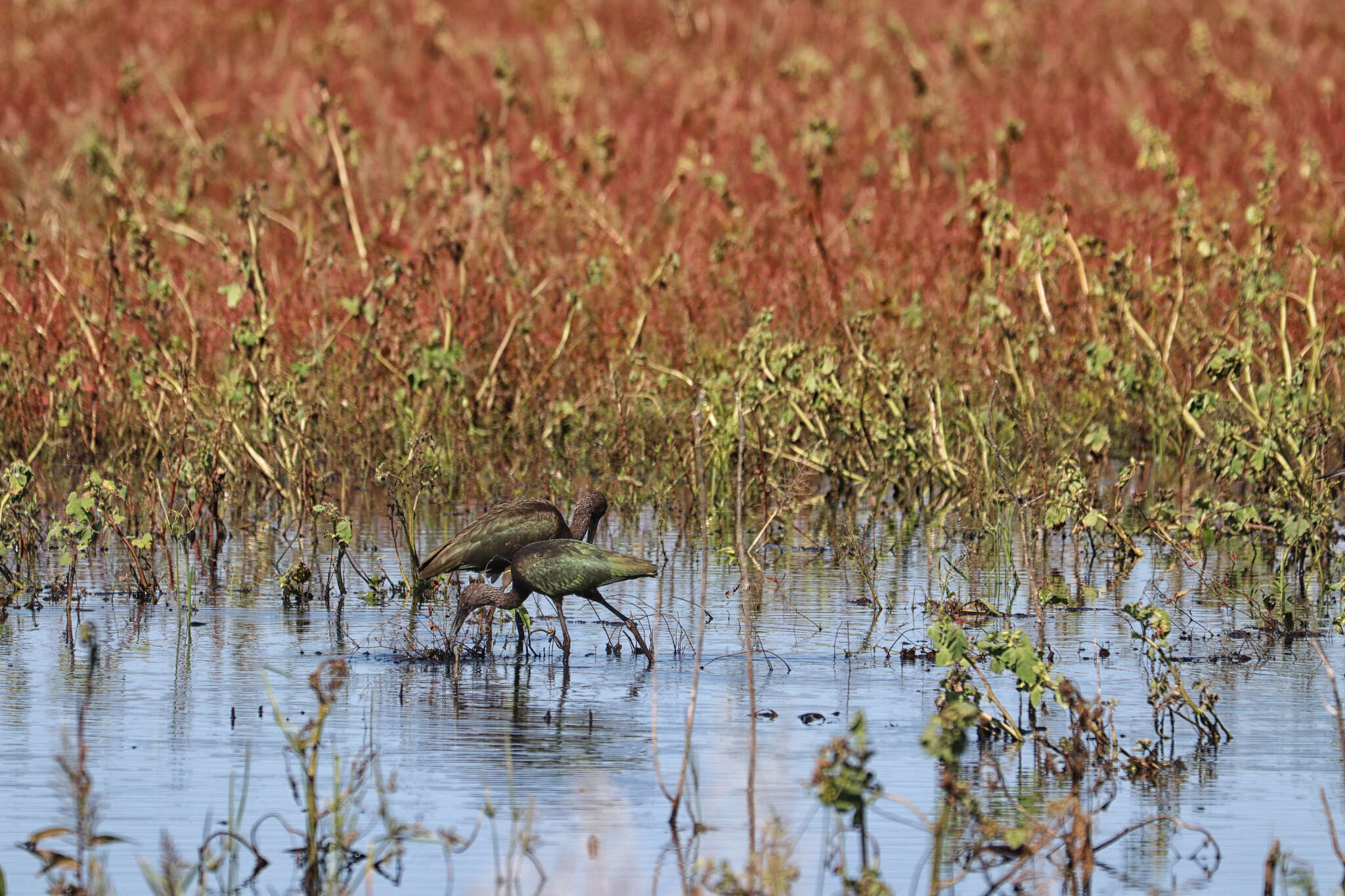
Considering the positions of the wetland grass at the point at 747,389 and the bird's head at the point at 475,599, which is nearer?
the wetland grass at the point at 747,389

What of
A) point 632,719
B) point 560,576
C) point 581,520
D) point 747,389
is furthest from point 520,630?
point 747,389

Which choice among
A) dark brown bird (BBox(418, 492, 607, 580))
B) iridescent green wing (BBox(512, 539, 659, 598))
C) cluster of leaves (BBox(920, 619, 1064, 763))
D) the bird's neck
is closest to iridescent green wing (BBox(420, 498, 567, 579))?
dark brown bird (BBox(418, 492, 607, 580))

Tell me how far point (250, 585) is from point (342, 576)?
0.40 meters

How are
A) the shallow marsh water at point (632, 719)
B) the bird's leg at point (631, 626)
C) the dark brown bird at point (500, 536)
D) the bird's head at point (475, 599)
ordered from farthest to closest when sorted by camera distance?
the dark brown bird at point (500, 536) → the bird's head at point (475, 599) → the bird's leg at point (631, 626) → the shallow marsh water at point (632, 719)

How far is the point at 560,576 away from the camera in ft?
24.9

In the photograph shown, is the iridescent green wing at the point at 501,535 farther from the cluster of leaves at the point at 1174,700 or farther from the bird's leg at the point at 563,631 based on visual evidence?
the cluster of leaves at the point at 1174,700

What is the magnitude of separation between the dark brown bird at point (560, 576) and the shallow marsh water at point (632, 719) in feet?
0.56

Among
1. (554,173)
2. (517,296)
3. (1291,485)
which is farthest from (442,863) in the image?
(554,173)

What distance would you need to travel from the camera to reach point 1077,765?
19.0ft

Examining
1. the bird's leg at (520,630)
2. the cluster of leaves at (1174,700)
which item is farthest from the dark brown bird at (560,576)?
the cluster of leaves at (1174,700)

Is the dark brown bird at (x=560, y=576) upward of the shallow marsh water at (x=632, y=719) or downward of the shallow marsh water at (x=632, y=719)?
upward

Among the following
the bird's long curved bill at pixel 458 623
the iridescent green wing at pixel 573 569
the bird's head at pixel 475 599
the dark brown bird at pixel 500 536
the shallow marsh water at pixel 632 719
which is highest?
the dark brown bird at pixel 500 536

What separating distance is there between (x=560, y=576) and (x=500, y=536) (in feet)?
1.82

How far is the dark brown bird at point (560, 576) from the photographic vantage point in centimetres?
758
